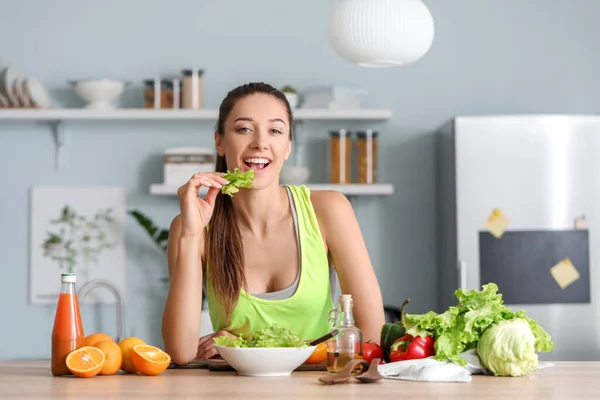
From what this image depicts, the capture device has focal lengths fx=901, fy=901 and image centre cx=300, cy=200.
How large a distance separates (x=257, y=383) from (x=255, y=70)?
120 inches

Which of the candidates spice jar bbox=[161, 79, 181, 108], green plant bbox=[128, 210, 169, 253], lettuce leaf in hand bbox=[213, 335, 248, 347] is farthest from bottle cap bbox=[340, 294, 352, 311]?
spice jar bbox=[161, 79, 181, 108]

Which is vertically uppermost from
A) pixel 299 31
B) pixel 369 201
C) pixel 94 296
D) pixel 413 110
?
pixel 299 31

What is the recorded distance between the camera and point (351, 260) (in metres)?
2.31

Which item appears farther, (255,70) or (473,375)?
(255,70)

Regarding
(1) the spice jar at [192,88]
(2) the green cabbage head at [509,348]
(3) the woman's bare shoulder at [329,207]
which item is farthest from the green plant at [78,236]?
(2) the green cabbage head at [509,348]

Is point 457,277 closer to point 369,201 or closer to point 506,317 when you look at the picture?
point 369,201

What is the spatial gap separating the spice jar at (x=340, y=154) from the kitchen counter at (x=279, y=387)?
257cm

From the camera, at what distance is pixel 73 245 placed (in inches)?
179

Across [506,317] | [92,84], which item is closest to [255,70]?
[92,84]

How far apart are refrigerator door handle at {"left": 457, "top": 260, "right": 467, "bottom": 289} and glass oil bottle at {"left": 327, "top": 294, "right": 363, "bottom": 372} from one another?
2.25m

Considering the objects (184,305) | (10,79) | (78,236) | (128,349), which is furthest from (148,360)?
(10,79)

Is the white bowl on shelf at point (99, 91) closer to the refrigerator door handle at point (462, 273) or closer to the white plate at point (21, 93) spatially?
the white plate at point (21, 93)

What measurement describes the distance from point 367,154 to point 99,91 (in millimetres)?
1337

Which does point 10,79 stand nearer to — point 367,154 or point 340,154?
point 340,154
